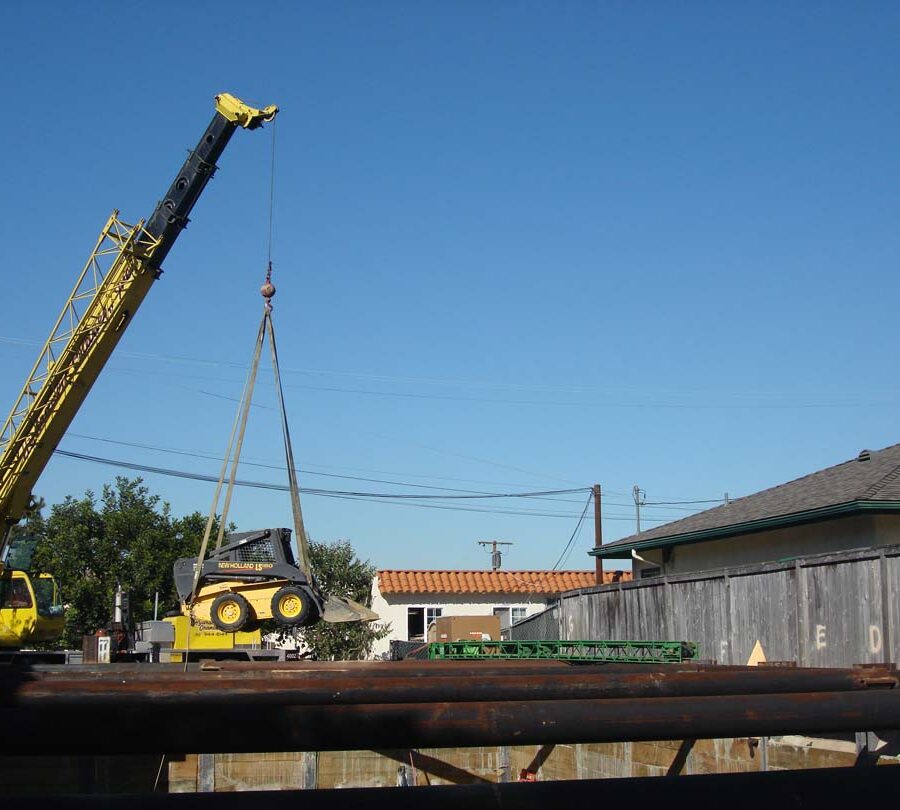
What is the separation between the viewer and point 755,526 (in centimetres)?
2197

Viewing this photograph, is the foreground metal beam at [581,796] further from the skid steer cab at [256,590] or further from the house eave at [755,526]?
the house eave at [755,526]

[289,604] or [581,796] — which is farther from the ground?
[581,796]

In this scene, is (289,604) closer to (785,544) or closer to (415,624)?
(785,544)

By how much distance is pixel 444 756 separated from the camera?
12.3m

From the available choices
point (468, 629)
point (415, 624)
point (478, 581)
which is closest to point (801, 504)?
point (468, 629)

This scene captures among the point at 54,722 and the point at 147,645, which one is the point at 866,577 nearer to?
the point at 147,645

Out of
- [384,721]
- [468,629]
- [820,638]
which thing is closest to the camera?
[384,721]

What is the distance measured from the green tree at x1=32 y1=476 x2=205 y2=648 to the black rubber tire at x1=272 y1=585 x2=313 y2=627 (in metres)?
22.2

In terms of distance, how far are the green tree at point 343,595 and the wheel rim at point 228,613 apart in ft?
65.4

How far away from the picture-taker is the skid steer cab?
18.6 metres

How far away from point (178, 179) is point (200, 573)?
7.04 m

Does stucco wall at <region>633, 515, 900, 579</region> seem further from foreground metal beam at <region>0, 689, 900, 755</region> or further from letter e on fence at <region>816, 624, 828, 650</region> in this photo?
foreground metal beam at <region>0, 689, 900, 755</region>

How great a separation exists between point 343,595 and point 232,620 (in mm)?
23226

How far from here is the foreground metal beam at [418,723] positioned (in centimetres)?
241
